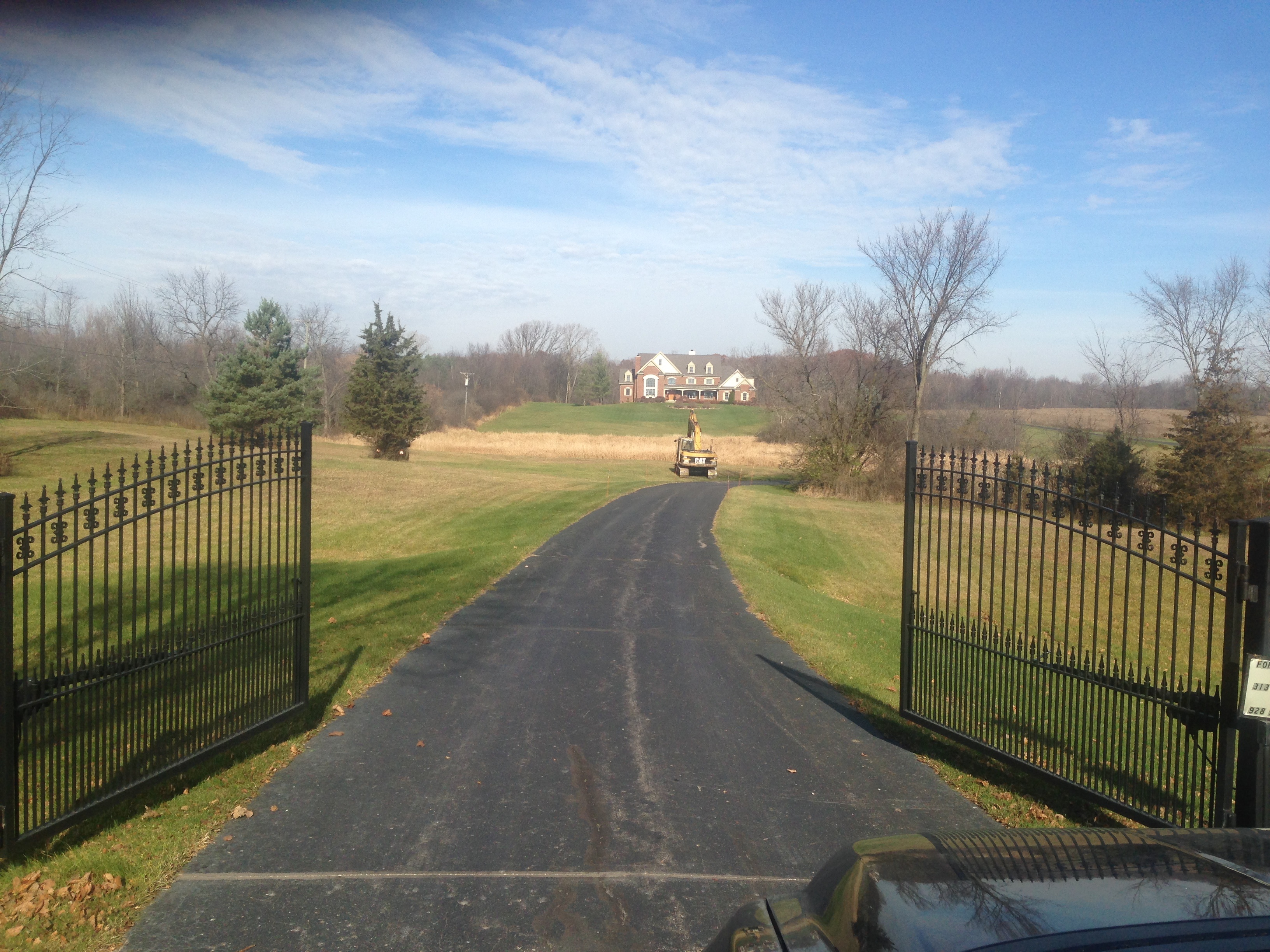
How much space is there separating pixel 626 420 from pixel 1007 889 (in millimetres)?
96040

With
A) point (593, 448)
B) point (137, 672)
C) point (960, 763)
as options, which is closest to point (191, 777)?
point (137, 672)

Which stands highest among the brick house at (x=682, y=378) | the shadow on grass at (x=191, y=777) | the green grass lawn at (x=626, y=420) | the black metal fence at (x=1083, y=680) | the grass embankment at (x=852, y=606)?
the brick house at (x=682, y=378)

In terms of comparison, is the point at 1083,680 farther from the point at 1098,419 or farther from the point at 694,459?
the point at 1098,419

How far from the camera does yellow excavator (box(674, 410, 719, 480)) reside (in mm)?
46312

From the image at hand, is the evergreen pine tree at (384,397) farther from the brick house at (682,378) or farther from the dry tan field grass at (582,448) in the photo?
the brick house at (682,378)

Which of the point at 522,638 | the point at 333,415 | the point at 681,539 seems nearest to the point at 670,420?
the point at 333,415

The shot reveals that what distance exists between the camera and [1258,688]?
15.2 ft

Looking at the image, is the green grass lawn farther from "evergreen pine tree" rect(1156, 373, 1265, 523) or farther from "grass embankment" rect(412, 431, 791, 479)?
"evergreen pine tree" rect(1156, 373, 1265, 523)

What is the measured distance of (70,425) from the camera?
38406 mm

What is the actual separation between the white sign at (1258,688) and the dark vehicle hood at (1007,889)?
235 cm

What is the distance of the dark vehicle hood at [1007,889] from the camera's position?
203cm

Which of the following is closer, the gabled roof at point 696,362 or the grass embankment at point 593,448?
the grass embankment at point 593,448

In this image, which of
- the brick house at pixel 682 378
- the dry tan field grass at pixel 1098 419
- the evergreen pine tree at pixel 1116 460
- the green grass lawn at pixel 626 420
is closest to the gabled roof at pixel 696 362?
the brick house at pixel 682 378

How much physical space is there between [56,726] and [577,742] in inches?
147
